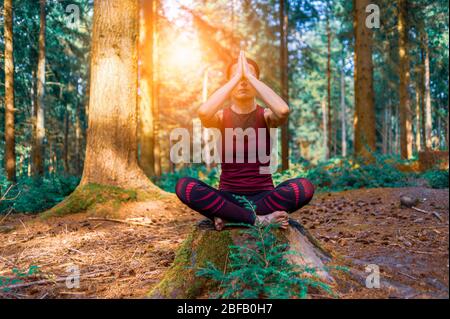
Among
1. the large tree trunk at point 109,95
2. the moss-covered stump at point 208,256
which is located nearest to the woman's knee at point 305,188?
the moss-covered stump at point 208,256

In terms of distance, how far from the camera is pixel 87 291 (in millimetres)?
3336

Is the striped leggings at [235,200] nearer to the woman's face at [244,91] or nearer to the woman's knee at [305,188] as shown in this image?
the woman's knee at [305,188]

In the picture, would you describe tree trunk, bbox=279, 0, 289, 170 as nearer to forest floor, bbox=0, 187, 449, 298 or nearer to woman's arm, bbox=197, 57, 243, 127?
forest floor, bbox=0, 187, 449, 298

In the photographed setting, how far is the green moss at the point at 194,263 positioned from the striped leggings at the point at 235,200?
190 millimetres

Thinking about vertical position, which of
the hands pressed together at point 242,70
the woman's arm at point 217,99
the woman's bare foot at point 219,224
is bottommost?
the woman's bare foot at point 219,224

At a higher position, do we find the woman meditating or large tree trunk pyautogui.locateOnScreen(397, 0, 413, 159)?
large tree trunk pyautogui.locateOnScreen(397, 0, 413, 159)

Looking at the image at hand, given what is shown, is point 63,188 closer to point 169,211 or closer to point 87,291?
point 169,211

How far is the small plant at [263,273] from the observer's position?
2.44 meters

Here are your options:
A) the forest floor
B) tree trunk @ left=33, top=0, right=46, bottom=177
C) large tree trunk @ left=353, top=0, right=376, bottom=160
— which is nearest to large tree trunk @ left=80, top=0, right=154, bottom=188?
the forest floor

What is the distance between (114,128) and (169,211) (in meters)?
1.97

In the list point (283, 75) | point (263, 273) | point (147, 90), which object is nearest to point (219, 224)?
point (263, 273)

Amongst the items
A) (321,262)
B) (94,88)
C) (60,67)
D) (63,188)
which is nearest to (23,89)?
(60,67)

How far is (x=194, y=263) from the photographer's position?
306 cm

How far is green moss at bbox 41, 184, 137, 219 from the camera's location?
6.53 meters
